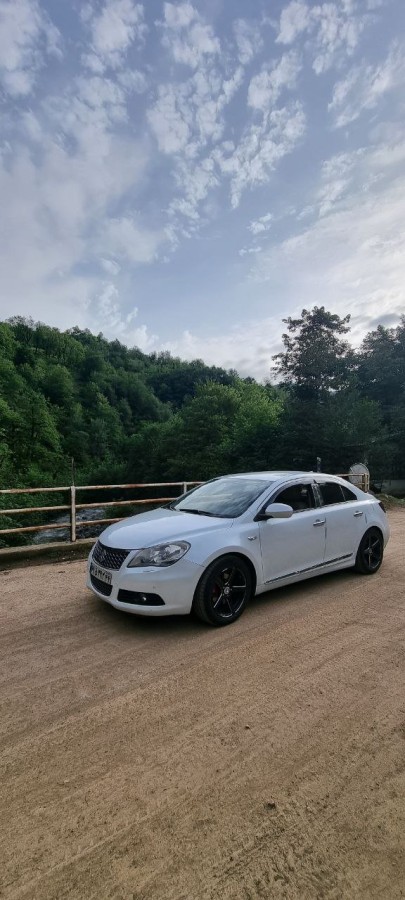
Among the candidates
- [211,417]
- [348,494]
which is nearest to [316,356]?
[211,417]

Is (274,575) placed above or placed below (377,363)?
below

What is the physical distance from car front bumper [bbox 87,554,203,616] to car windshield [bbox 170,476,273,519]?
2.58 ft

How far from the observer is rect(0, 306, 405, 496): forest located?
28.4 meters

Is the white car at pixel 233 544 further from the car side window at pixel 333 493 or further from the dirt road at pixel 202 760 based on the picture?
the dirt road at pixel 202 760

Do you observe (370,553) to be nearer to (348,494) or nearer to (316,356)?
(348,494)

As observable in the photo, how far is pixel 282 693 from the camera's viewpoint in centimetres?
262

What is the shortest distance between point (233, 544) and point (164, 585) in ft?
2.29

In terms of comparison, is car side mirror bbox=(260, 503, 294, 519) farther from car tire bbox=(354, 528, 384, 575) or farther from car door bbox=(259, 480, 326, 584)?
car tire bbox=(354, 528, 384, 575)

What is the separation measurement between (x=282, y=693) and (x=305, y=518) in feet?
6.77

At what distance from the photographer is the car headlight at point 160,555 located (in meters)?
3.50

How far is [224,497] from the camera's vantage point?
4555 millimetres

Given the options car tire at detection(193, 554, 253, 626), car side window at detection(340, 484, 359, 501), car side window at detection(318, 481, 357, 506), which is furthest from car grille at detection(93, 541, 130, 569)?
car side window at detection(340, 484, 359, 501)

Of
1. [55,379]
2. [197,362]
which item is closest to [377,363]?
[55,379]

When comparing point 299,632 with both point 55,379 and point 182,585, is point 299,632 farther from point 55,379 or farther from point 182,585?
point 55,379
